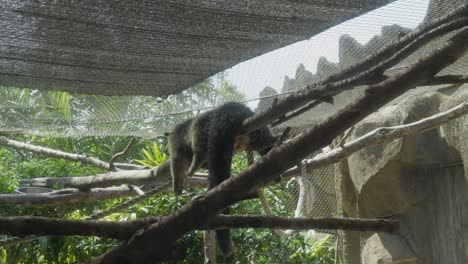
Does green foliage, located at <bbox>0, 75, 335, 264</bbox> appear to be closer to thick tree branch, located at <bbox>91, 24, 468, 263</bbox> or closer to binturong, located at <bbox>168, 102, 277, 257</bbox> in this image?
binturong, located at <bbox>168, 102, 277, 257</bbox>

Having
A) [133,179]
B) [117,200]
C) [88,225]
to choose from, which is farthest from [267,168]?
[117,200]

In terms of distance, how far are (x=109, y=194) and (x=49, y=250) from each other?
1.46 meters

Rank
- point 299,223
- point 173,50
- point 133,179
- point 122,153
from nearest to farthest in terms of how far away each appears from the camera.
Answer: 1. point 299,223
2. point 173,50
3. point 133,179
4. point 122,153

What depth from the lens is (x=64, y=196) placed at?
3297mm

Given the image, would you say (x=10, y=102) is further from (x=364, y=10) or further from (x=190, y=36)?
(x=364, y=10)

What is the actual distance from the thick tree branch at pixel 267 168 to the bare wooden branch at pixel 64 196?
232 cm

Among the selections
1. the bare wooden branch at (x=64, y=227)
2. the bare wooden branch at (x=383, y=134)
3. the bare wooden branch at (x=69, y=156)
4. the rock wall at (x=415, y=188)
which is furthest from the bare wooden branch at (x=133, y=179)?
the bare wooden branch at (x=64, y=227)

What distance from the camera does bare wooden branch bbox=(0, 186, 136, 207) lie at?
10.5ft

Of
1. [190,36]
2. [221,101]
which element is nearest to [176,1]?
[190,36]

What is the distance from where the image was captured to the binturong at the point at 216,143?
2445mm

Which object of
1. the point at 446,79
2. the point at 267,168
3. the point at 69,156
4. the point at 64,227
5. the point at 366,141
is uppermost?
the point at 69,156

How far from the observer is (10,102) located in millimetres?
2803

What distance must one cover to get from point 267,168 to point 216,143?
1492 mm

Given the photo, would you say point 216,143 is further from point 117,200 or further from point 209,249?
point 117,200
